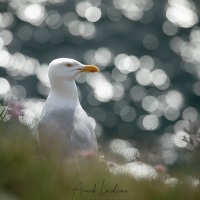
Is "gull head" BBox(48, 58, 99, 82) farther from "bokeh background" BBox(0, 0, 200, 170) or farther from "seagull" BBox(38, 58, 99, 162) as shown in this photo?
"bokeh background" BBox(0, 0, 200, 170)

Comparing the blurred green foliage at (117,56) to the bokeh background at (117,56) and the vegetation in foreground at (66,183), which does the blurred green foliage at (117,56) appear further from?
the vegetation in foreground at (66,183)

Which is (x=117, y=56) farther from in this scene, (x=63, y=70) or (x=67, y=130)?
(x=67, y=130)

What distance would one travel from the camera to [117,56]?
29422 millimetres

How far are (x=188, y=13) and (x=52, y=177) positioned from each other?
93.1ft

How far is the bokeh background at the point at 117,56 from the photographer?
26.0 m

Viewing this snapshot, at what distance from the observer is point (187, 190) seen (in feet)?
17.2

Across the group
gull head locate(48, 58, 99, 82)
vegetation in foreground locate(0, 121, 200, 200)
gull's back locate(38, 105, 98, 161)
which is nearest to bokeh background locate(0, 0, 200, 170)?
gull head locate(48, 58, 99, 82)

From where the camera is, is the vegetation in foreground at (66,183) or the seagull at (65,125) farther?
the seagull at (65,125)

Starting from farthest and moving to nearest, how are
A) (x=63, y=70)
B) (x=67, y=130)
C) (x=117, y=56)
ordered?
(x=117, y=56) → (x=63, y=70) → (x=67, y=130)

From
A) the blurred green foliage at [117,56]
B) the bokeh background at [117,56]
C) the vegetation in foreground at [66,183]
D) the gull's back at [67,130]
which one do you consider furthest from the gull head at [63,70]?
the bokeh background at [117,56]

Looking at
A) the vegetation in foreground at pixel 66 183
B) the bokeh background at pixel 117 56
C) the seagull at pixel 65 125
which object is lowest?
the bokeh background at pixel 117 56

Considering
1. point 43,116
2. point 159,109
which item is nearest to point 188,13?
point 159,109

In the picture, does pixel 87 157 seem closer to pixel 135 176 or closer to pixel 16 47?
pixel 135 176

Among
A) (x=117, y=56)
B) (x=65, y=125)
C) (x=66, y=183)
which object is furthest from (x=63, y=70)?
(x=117, y=56)
